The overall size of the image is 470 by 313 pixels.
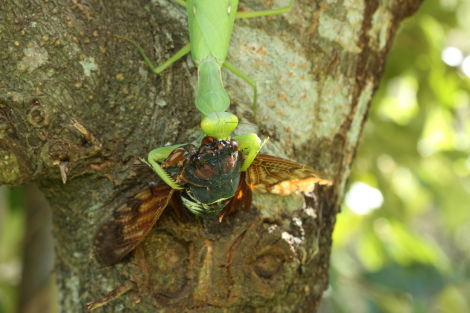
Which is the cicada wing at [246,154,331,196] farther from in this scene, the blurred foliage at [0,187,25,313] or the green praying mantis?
the blurred foliage at [0,187,25,313]

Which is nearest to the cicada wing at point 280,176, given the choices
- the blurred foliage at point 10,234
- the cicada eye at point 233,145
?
the cicada eye at point 233,145

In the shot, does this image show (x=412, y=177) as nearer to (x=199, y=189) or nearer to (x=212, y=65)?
(x=212, y=65)

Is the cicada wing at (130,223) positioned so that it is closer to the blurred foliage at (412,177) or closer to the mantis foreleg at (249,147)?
the mantis foreleg at (249,147)

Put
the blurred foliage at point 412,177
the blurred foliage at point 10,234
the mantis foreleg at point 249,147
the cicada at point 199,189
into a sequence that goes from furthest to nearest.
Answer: the blurred foliage at point 10,234
the blurred foliage at point 412,177
the mantis foreleg at point 249,147
the cicada at point 199,189

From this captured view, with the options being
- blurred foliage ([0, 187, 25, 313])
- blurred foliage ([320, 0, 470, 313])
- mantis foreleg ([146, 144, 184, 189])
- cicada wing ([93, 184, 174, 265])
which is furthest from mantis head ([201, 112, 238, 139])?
blurred foliage ([0, 187, 25, 313])

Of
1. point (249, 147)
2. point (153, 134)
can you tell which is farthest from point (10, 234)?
point (249, 147)

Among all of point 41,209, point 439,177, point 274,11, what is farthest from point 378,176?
point 41,209
